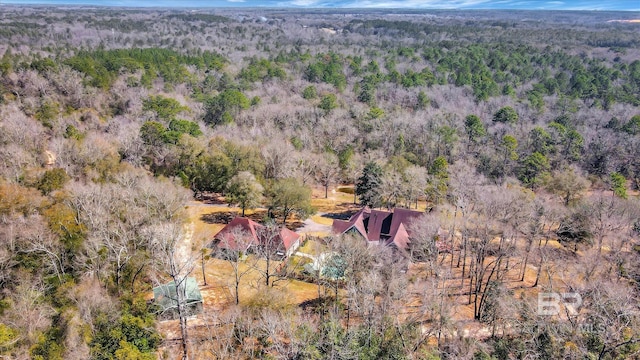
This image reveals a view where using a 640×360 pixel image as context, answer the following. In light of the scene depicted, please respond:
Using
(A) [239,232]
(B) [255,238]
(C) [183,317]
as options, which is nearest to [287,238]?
(B) [255,238]

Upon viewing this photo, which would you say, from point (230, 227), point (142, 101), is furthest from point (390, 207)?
point (142, 101)

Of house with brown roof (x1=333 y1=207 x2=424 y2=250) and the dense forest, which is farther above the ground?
the dense forest

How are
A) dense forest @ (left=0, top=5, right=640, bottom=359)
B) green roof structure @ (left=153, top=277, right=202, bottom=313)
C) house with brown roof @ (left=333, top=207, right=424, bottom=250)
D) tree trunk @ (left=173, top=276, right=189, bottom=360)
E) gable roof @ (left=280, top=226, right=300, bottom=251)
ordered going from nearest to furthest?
dense forest @ (left=0, top=5, right=640, bottom=359)
tree trunk @ (left=173, top=276, right=189, bottom=360)
green roof structure @ (left=153, top=277, right=202, bottom=313)
gable roof @ (left=280, top=226, right=300, bottom=251)
house with brown roof @ (left=333, top=207, right=424, bottom=250)

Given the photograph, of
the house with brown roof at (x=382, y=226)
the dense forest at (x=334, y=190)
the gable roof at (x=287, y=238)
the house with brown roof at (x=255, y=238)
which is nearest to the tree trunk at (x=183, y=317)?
the dense forest at (x=334, y=190)

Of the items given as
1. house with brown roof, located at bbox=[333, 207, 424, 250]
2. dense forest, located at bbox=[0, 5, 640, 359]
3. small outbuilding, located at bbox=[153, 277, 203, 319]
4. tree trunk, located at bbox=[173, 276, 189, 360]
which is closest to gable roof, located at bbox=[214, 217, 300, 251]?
dense forest, located at bbox=[0, 5, 640, 359]

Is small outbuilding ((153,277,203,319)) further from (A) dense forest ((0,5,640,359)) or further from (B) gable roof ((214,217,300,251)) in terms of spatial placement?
(B) gable roof ((214,217,300,251))

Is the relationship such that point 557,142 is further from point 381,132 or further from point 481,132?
point 381,132

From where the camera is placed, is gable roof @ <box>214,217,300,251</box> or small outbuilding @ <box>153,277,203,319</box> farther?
gable roof @ <box>214,217,300,251</box>

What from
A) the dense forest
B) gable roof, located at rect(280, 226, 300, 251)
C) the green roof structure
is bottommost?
gable roof, located at rect(280, 226, 300, 251)

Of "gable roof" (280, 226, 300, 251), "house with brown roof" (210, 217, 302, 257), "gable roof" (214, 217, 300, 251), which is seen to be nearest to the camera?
"house with brown roof" (210, 217, 302, 257)
